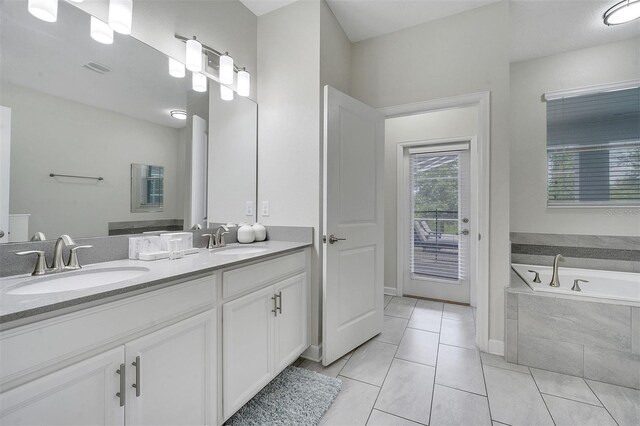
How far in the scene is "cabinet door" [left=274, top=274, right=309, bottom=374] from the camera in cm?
170

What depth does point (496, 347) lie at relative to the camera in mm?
2148

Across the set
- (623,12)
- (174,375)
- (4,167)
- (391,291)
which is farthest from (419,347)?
(623,12)

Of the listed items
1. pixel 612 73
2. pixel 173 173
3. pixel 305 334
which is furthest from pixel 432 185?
pixel 173 173

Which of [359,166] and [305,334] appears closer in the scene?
[305,334]

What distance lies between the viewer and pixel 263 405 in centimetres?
156

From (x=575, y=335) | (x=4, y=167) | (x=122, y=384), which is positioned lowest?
(x=575, y=335)

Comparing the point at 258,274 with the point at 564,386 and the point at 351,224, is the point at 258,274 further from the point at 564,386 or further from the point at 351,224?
the point at 564,386

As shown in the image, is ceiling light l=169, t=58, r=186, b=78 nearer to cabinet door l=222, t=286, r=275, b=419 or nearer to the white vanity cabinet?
the white vanity cabinet

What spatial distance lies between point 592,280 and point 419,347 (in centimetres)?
175

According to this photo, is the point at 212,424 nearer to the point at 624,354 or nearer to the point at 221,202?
the point at 221,202

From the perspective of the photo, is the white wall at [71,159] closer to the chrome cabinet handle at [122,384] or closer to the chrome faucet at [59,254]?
the chrome faucet at [59,254]

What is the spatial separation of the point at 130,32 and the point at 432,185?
10.6 ft

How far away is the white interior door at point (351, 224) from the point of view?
78.0 inches

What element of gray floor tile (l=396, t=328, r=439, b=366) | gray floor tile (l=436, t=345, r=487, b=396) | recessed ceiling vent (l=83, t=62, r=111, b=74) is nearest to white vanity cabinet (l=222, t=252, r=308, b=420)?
gray floor tile (l=396, t=328, r=439, b=366)
